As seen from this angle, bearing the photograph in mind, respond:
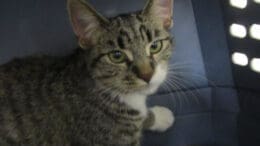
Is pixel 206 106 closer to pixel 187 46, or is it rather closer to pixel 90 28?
pixel 187 46

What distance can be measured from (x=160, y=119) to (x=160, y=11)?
0.48m

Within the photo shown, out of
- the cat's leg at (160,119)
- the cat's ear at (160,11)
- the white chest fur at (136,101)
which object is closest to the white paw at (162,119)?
the cat's leg at (160,119)

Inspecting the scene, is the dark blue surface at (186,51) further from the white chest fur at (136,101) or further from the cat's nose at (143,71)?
the cat's nose at (143,71)

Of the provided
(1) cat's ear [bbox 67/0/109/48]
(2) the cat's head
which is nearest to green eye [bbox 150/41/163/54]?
(2) the cat's head

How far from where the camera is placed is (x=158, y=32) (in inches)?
57.1

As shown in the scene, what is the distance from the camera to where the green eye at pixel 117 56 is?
140 cm

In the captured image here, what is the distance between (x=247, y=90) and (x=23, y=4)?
2.69ft

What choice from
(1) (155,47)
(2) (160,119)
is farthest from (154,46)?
(2) (160,119)

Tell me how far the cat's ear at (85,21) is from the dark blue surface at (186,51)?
37 cm

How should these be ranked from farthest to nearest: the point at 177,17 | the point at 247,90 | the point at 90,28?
the point at 177,17 → the point at 247,90 → the point at 90,28

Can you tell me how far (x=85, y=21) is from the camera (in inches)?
55.3

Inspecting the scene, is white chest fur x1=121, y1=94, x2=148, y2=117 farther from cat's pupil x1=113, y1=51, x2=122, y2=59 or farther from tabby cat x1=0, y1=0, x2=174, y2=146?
cat's pupil x1=113, y1=51, x2=122, y2=59

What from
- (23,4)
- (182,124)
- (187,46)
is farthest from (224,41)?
(23,4)

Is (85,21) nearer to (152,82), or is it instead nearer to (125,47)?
(125,47)
